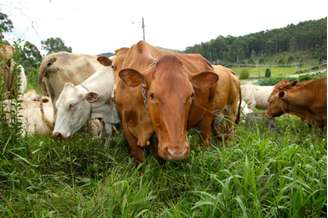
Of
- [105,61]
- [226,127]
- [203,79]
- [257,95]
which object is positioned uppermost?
[105,61]

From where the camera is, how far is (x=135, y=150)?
15.2ft

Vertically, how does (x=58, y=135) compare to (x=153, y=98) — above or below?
below

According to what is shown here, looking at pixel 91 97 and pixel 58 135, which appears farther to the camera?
pixel 91 97

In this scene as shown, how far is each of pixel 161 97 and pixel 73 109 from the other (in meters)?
2.12

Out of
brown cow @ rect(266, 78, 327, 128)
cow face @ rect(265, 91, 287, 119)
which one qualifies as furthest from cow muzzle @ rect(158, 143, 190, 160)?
cow face @ rect(265, 91, 287, 119)

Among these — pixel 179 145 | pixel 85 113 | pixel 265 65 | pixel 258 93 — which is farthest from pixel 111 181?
pixel 265 65

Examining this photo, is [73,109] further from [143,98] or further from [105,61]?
[143,98]

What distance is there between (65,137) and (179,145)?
2099mm

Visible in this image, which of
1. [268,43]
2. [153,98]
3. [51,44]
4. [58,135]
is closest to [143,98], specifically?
[153,98]

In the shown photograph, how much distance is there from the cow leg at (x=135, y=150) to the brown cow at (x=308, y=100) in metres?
5.01

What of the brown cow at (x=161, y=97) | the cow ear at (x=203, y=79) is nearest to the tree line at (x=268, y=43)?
the brown cow at (x=161, y=97)

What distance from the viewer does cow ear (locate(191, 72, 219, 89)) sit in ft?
14.3

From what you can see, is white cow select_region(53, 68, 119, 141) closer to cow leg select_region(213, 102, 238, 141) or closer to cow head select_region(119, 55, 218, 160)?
cow leg select_region(213, 102, 238, 141)

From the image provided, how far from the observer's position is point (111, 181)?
144 inches
